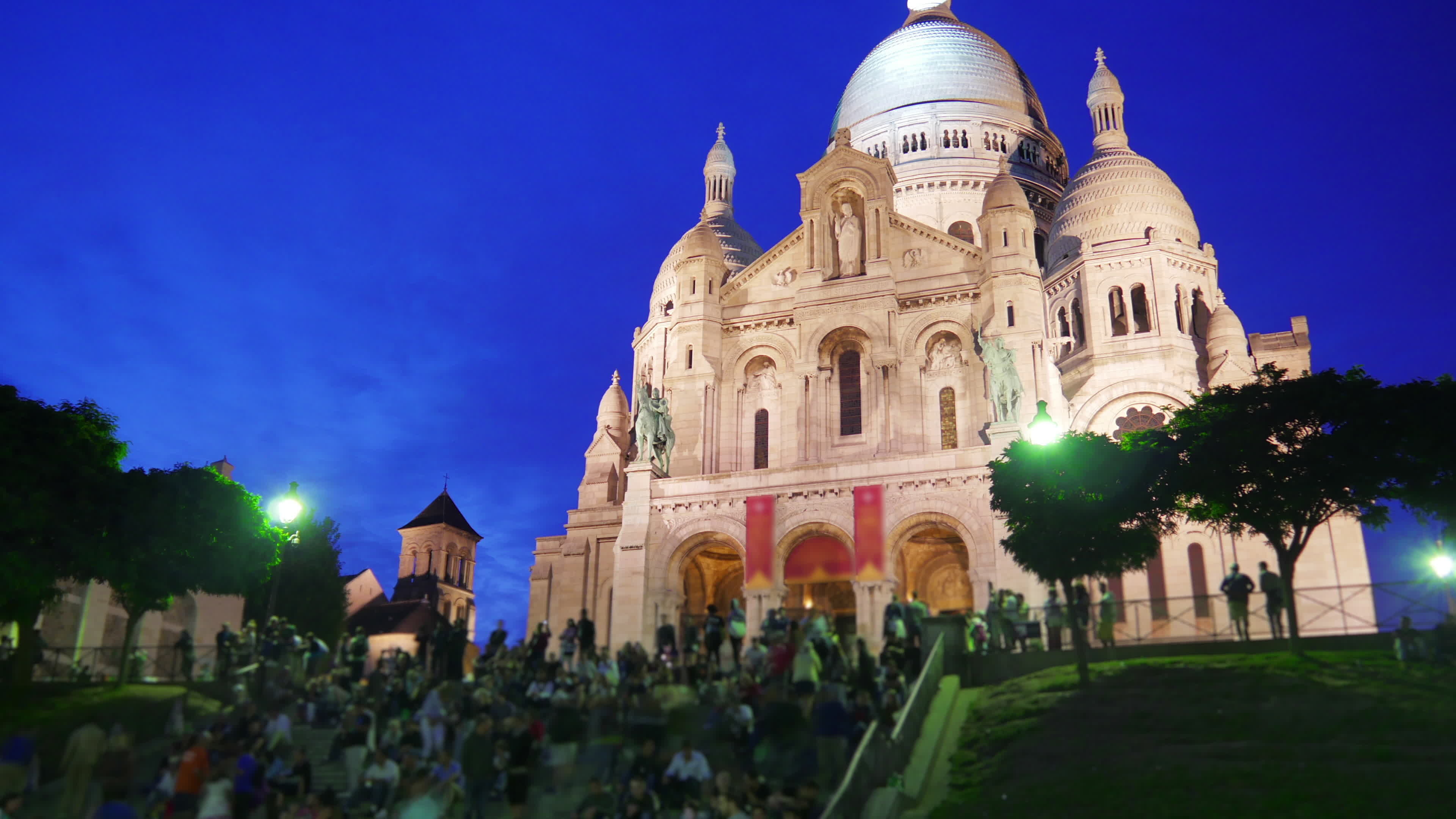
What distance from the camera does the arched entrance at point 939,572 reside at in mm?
43969

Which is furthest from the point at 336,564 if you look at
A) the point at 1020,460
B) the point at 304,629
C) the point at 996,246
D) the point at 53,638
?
the point at 1020,460

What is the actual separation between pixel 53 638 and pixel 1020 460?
30.6 m

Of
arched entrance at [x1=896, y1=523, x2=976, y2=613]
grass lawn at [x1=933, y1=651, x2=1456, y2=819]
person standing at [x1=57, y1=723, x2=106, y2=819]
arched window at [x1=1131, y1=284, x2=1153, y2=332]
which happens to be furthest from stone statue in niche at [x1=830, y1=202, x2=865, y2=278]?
person standing at [x1=57, y1=723, x2=106, y2=819]

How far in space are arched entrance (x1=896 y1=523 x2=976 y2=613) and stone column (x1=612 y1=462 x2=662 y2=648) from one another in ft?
29.6

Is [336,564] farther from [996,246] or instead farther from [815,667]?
[815,667]

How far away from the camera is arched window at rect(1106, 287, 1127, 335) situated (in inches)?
2073

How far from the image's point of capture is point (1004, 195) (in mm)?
46531

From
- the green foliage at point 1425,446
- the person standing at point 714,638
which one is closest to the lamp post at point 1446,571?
the green foliage at point 1425,446

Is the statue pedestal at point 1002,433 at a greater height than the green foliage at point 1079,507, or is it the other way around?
the statue pedestal at point 1002,433

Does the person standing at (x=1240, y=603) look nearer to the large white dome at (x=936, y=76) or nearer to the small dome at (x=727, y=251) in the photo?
the small dome at (x=727, y=251)

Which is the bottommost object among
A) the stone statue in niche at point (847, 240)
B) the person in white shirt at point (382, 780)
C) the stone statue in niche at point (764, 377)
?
the person in white shirt at point (382, 780)

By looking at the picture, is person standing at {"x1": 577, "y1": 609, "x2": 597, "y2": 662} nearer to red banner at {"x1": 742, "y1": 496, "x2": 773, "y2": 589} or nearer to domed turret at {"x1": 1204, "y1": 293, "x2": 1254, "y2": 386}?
red banner at {"x1": 742, "y1": 496, "x2": 773, "y2": 589}

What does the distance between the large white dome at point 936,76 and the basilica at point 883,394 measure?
35.8ft

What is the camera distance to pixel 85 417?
116ft
